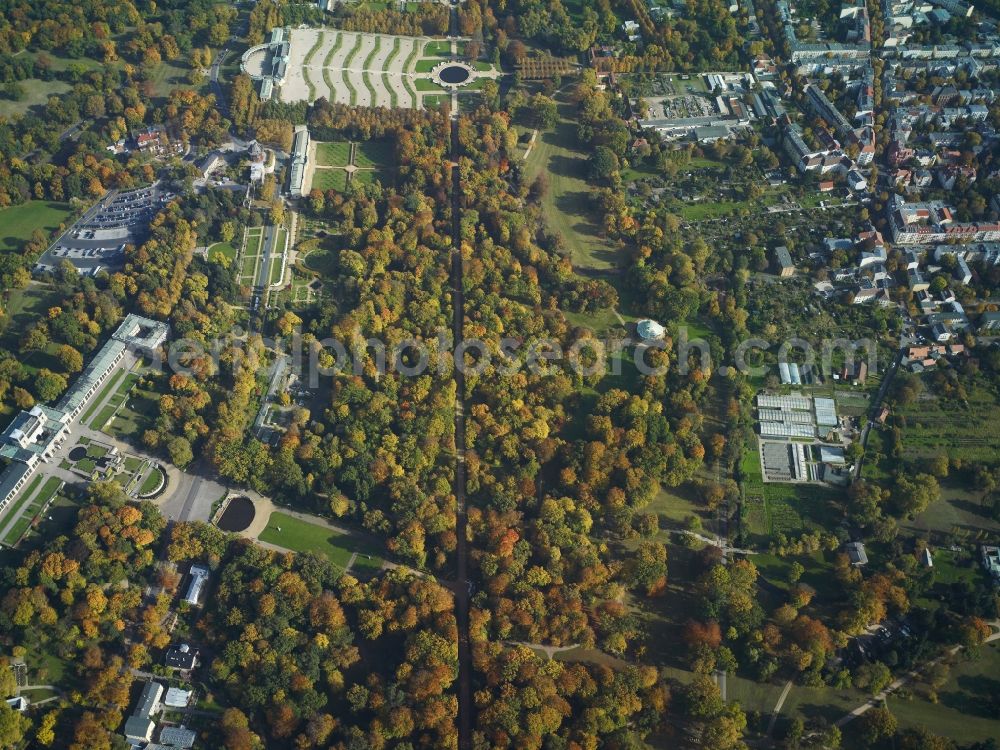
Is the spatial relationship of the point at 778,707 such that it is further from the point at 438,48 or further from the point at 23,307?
the point at 438,48

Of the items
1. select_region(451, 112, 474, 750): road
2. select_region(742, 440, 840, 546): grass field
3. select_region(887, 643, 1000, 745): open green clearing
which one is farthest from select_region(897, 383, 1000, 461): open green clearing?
select_region(451, 112, 474, 750): road

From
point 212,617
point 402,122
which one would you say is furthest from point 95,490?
point 402,122

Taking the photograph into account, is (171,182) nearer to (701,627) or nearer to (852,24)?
(701,627)

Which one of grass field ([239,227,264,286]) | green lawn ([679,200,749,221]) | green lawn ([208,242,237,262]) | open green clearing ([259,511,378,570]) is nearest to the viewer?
open green clearing ([259,511,378,570])

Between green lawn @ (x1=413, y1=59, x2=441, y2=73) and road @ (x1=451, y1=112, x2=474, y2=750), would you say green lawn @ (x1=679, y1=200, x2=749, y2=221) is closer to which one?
road @ (x1=451, y1=112, x2=474, y2=750)

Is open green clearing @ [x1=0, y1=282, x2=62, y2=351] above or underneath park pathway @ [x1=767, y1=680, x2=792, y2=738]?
above

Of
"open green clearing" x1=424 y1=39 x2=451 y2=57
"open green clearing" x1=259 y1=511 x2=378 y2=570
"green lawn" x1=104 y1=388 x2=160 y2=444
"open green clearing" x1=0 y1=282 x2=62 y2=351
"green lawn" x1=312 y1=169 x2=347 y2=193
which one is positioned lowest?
"open green clearing" x1=259 y1=511 x2=378 y2=570

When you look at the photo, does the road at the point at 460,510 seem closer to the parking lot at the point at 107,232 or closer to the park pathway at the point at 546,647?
the park pathway at the point at 546,647
